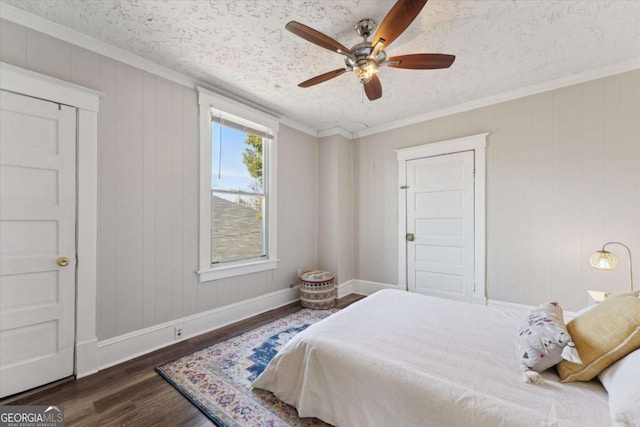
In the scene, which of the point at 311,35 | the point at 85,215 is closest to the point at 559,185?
the point at 311,35

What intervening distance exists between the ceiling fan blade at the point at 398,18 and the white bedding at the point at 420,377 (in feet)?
6.23

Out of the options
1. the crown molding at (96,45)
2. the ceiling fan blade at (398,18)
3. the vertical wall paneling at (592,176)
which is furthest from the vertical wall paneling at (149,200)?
the vertical wall paneling at (592,176)

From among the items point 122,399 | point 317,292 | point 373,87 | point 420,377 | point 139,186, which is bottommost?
point 122,399

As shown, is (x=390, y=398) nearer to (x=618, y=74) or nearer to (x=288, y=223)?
(x=288, y=223)

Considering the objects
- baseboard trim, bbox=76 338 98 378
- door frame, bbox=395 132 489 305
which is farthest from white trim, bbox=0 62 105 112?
door frame, bbox=395 132 489 305

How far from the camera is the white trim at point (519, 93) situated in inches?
100

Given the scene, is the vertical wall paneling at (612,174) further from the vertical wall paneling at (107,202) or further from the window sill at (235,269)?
the vertical wall paneling at (107,202)

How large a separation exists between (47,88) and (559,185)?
4650 mm

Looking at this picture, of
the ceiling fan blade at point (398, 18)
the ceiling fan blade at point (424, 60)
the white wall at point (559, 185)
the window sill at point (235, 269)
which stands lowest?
the window sill at point (235, 269)

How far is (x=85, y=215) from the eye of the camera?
2.10 metres

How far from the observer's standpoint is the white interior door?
11.2 feet

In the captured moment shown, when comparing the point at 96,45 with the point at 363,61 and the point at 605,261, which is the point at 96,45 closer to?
the point at 363,61

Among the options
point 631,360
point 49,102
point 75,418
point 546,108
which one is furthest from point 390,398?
point 546,108

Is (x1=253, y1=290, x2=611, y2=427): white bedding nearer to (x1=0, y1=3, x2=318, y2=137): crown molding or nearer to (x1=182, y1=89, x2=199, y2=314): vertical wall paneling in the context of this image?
(x1=182, y1=89, x2=199, y2=314): vertical wall paneling
